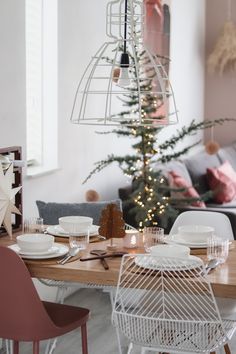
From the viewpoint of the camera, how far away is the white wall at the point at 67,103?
401cm

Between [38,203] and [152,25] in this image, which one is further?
[152,25]

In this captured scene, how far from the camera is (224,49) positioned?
303 inches

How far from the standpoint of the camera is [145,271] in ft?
9.23

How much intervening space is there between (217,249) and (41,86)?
6.65ft

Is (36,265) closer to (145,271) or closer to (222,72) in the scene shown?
(145,271)

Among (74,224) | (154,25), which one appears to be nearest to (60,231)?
(74,224)

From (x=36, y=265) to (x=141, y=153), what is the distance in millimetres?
2081

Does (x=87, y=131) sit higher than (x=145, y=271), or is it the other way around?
(x=87, y=131)

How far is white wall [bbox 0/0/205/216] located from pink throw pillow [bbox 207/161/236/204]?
592 millimetres

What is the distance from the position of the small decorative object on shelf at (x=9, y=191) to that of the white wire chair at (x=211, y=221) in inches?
30.5

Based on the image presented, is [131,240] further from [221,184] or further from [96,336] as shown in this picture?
[221,184]

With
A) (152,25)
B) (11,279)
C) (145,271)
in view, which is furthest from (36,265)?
(152,25)

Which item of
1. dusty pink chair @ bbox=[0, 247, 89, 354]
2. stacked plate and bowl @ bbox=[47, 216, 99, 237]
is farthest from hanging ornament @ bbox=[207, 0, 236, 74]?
dusty pink chair @ bbox=[0, 247, 89, 354]

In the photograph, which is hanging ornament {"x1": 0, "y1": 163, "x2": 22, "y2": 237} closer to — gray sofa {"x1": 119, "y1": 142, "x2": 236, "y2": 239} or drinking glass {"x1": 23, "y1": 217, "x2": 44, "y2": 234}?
drinking glass {"x1": 23, "y1": 217, "x2": 44, "y2": 234}
